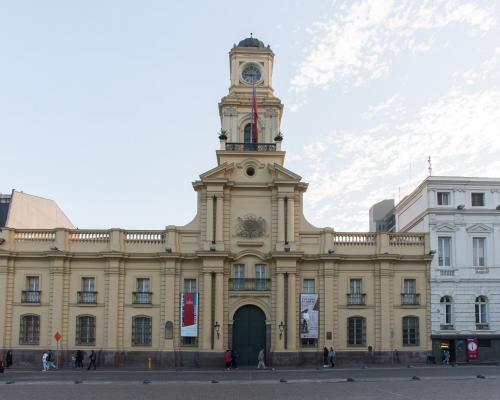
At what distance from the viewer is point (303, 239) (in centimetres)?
5544

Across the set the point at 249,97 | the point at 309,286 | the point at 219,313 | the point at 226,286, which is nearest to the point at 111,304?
the point at 219,313

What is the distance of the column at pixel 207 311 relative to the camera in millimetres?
52875

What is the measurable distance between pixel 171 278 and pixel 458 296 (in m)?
21.1

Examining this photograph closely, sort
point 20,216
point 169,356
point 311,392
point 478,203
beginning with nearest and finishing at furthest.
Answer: point 311,392
point 169,356
point 478,203
point 20,216

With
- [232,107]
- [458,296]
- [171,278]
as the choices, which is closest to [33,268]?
[171,278]

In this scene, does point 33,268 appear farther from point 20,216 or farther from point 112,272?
point 20,216

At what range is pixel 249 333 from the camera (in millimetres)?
53938

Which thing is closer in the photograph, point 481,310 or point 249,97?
point 481,310

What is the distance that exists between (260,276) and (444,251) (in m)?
14.0

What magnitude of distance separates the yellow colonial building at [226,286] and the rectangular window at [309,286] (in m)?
0.10

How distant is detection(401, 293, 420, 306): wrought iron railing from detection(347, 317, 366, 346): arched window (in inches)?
129

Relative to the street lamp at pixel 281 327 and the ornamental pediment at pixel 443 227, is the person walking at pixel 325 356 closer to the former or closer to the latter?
the street lamp at pixel 281 327

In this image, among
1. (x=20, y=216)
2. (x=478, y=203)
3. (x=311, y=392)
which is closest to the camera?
(x=311, y=392)

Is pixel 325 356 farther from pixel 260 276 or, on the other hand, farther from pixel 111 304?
pixel 111 304
